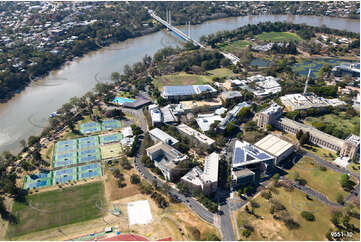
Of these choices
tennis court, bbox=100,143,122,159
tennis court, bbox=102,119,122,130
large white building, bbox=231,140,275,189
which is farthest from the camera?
tennis court, bbox=102,119,122,130

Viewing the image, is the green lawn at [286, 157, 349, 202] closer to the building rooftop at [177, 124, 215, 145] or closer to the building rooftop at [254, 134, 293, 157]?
the building rooftop at [254, 134, 293, 157]

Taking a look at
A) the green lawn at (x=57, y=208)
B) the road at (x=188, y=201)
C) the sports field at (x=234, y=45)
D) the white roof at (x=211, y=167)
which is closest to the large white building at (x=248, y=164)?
the white roof at (x=211, y=167)

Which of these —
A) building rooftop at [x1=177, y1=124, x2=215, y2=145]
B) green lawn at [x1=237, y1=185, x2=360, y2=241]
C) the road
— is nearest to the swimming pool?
building rooftop at [x1=177, y1=124, x2=215, y2=145]

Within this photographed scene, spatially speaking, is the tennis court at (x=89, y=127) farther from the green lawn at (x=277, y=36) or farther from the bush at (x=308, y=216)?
the green lawn at (x=277, y=36)

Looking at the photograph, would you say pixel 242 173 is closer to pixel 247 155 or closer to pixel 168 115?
pixel 247 155

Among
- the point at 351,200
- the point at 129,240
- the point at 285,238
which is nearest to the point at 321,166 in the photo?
the point at 351,200

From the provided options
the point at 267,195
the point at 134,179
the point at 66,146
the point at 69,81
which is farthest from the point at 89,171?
the point at 69,81

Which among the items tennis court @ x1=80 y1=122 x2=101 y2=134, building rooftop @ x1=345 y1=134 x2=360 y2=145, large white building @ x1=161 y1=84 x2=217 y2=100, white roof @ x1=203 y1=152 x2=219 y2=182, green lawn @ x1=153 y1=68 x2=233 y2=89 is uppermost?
building rooftop @ x1=345 y1=134 x2=360 y2=145
